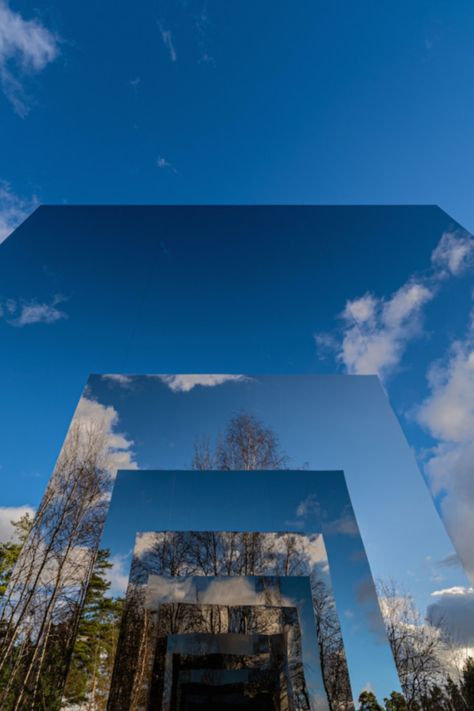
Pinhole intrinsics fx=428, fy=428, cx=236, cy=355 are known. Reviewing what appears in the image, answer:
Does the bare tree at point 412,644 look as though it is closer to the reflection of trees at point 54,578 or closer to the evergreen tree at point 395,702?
the evergreen tree at point 395,702

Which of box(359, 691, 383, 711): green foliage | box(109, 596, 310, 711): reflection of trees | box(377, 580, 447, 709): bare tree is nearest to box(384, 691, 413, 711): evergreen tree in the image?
box(359, 691, 383, 711): green foliage

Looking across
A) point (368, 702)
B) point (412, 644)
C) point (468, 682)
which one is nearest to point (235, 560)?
point (368, 702)

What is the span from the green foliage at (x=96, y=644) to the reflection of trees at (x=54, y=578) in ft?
0.44

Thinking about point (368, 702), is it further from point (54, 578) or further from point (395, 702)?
point (54, 578)

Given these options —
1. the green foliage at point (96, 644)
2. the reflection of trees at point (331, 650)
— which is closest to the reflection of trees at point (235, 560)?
the reflection of trees at point (331, 650)

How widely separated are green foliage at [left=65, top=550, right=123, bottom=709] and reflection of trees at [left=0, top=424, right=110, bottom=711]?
13 centimetres

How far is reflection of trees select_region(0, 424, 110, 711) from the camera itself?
620 cm

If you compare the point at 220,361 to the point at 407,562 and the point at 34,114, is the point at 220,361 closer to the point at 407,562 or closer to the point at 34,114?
the point at 34,114

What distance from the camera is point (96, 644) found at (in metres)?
6.61

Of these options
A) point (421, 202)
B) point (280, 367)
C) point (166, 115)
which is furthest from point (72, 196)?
point (421, 202)

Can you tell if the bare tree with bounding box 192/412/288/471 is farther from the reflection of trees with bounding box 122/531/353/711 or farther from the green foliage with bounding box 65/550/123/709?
the green foliage with bounding box 65/550/123/709

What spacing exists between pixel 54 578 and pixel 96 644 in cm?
127

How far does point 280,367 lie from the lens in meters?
6.68

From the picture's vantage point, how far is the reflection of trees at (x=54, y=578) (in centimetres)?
620
